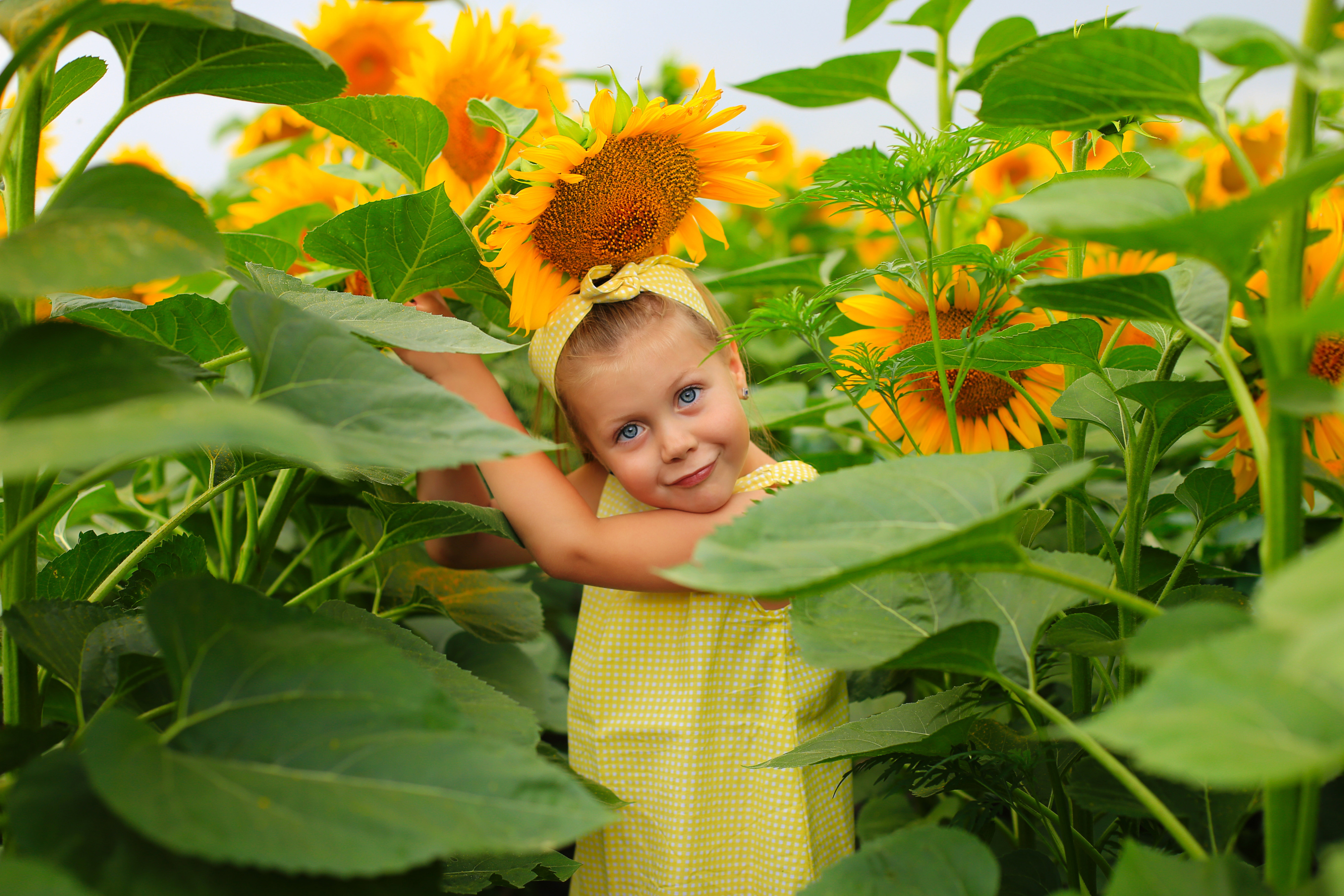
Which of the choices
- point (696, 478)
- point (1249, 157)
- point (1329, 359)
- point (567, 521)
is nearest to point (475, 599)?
point (567, 521)

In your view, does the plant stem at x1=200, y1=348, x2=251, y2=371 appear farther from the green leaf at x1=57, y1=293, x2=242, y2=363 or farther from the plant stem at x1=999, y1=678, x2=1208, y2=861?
the plant stem at x1=999, y1=678, x2=1208, y2=861

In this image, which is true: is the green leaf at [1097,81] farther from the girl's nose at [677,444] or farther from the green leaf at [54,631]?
the green leaf at [54,631]

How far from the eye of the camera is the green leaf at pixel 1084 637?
512 millimetres

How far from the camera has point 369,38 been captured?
1316 mm

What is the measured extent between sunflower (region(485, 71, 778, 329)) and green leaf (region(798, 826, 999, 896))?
53cm

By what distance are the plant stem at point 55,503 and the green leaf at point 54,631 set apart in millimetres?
40

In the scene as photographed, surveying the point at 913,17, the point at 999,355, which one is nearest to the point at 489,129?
the point at 913,17

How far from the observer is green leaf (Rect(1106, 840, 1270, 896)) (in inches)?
14.9

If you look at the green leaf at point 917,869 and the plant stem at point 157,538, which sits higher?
the plant stem at point 157,538

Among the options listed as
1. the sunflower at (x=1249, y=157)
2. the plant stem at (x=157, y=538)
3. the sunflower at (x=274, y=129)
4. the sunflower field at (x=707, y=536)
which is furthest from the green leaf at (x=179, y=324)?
the sunflower at (x=1249, y=157)

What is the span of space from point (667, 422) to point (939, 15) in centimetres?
50

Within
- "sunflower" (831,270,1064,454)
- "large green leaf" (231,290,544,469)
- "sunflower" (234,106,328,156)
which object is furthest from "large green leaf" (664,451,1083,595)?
"sunflower" (234,106,328,156)

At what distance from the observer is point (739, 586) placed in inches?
14.9

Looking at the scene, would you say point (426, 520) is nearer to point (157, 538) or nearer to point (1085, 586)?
point (157, 538)
